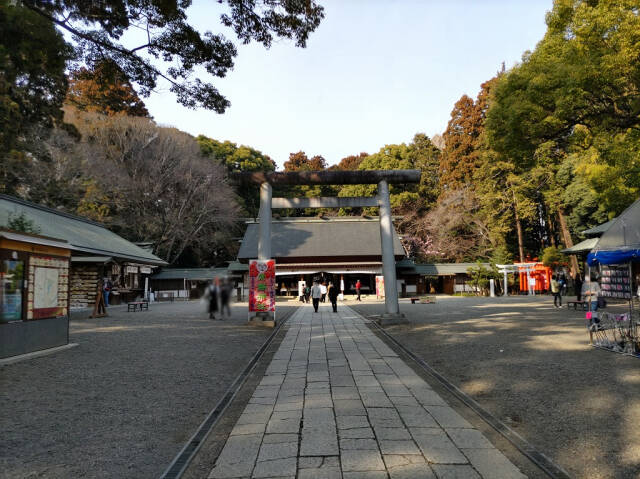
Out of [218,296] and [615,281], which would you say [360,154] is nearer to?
[615,281]

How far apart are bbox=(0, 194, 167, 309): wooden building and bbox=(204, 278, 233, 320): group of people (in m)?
11.8

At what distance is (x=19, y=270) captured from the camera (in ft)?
24.2

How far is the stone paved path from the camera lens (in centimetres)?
292

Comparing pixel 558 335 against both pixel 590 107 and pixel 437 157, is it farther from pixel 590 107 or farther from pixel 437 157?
pixel 437 157

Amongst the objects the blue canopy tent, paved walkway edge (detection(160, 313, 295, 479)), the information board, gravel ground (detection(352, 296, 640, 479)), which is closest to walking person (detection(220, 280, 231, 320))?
paved walkway edge (detection(160, 313, 295, 479))

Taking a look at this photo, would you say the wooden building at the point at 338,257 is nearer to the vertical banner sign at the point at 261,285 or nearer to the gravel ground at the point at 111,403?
the vertical banner sign at the point at 261,285

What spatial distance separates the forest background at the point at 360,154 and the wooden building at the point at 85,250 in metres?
1.90

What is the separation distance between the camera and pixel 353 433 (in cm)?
362

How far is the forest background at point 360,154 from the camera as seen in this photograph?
842 cm

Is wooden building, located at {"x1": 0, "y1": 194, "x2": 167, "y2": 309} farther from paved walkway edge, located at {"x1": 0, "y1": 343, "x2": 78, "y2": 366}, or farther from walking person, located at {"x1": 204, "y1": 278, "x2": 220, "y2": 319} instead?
walking person, located at {"x1": 204, "y1": 278, "x2": 220, "y2": 319}

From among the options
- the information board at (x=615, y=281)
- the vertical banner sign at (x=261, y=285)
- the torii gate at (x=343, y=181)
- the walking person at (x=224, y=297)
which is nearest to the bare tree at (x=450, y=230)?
the information board at (x=615, y=281)

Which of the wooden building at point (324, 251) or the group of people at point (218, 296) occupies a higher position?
the wooden building at point (324, 251)

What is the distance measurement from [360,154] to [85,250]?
117 ft

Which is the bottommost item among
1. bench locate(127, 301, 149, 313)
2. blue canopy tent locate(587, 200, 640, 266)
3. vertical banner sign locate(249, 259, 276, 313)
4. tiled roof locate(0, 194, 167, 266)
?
bench locate(127, 301, 149, 313)
